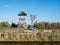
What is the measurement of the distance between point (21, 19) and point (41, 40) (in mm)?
19571

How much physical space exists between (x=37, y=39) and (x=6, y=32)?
5.40 metres

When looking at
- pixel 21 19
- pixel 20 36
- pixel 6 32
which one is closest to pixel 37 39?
pixel 20 36

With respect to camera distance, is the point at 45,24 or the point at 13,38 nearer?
the point at 13,38

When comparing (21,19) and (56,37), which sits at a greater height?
(21,19)

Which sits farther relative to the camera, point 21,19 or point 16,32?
point 21,19

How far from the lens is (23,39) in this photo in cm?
3353

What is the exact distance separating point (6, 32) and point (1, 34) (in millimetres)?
1017

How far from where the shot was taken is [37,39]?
3378cm

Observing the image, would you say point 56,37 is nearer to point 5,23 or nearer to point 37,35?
point 37,35

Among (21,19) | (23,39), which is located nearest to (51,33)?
(23,39)

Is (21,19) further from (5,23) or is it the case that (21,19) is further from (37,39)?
(37,39)

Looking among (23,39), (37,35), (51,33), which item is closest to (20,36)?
(23,39)

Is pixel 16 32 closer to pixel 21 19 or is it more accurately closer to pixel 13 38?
pixel 13 38

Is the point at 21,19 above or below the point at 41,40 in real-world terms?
above
